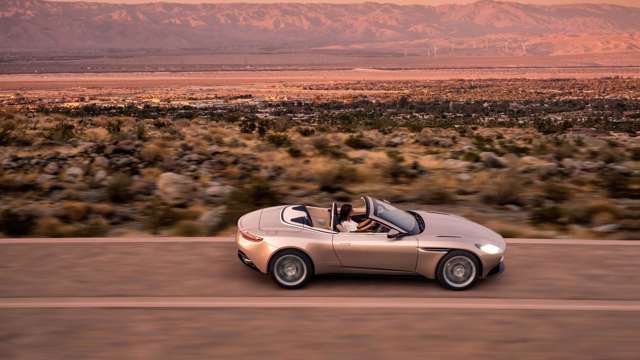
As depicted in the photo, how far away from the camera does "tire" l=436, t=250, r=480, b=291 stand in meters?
8.68

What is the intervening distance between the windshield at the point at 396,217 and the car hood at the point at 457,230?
0.52ft

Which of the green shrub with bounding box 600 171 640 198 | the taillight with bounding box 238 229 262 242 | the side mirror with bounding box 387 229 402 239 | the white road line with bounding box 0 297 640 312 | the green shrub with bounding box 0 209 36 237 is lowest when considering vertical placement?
the green shrub with bounding box 600 171 640 198

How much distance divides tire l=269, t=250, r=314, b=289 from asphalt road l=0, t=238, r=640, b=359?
14 centimetres

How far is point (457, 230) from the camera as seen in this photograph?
352 inches

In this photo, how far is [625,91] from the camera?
10444 centimetres

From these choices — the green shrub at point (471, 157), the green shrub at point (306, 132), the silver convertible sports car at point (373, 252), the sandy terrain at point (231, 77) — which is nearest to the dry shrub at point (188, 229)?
the silver convertible sports car at point (373, 252)

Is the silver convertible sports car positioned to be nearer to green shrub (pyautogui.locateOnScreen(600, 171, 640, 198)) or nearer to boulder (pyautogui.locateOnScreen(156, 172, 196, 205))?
boulder (pyautogui.locateOnScreen(156, 172, 196, 205))

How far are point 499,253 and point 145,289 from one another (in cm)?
437

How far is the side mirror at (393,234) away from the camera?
8.66 m

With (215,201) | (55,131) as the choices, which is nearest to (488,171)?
(215,201)

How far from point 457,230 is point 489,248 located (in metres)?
0.46

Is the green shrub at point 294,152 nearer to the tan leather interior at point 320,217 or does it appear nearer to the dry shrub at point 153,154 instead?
the dry shrub at point 153,154

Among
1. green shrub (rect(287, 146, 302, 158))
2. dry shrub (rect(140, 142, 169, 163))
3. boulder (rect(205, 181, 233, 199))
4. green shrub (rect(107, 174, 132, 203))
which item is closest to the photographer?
green shrub (rect(107, 174, 132, 203))

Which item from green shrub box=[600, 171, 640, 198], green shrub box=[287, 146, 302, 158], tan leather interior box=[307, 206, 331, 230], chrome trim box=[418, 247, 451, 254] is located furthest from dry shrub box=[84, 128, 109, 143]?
chrome trim box=[418, 247, 451, 254]
